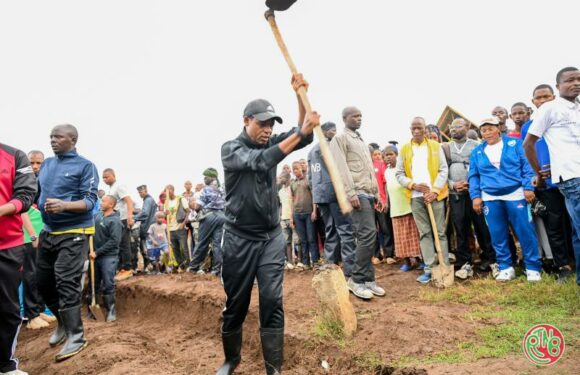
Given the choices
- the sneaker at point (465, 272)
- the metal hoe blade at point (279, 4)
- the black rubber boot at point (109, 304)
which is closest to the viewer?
the metal hoe blade at point (279, 4)

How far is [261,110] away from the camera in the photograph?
321 cm

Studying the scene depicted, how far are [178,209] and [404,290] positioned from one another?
718 cm

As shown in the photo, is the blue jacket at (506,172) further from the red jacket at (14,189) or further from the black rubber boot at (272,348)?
the red jacket at (14,189)

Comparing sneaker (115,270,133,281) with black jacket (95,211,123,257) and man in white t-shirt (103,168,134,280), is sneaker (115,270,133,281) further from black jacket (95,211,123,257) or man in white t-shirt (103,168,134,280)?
black jacket (95,211,123,257)

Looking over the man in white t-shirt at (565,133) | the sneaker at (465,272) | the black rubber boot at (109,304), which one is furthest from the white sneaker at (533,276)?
the black rubber boot at (109,304)

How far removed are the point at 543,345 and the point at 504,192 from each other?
2664 millimetres

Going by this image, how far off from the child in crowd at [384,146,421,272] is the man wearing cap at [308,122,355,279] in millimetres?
1067

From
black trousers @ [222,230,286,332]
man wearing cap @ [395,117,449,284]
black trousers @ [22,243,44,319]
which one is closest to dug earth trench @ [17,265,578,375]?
black trousers @ [22,243,44,319]

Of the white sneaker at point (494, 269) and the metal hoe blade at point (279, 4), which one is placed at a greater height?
the metal hoe blade at point (279, 4)

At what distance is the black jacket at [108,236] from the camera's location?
698 centimetres

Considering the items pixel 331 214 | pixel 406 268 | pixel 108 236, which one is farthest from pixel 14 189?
pixel 406 268

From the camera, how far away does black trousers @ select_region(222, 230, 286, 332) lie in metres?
3.22

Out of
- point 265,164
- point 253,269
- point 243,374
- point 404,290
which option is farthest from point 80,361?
point 404,290

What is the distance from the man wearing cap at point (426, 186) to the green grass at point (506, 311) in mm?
687
